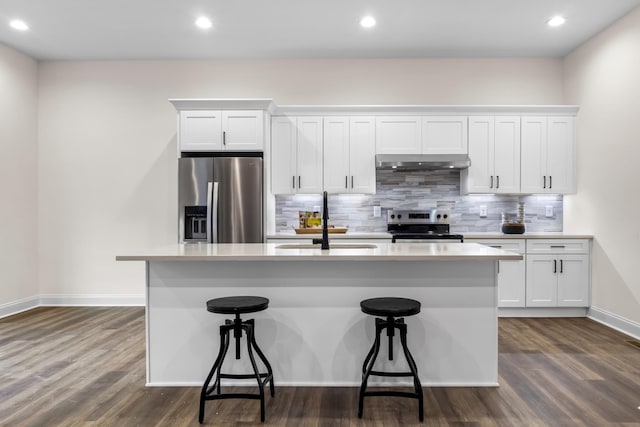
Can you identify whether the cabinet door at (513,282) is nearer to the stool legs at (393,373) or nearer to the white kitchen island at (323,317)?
the white kitchen island at (323,317)

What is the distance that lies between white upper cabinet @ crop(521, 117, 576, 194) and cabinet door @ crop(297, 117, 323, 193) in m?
2.30

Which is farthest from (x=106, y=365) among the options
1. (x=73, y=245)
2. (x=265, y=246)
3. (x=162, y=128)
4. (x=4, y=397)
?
(x=162, y=128)

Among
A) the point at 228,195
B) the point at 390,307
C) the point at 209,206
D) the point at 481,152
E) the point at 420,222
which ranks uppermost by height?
the point at 481,152

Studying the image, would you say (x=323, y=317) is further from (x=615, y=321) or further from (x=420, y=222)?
(x=615, y=321)

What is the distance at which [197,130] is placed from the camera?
14.9 feet

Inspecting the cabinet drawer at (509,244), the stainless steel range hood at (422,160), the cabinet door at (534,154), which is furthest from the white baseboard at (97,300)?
the cabinet door at (534,154)

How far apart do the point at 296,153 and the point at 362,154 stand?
2.46 feet

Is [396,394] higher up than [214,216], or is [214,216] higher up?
[214,216]

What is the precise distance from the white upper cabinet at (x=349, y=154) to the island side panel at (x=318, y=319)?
2192mm

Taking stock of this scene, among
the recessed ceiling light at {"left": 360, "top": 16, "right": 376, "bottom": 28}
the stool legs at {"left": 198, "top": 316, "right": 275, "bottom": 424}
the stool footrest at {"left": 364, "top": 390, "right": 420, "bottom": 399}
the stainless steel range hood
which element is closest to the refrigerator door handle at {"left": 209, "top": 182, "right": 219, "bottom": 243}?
the stainless steel range hood

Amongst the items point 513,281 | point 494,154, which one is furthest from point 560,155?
point 513,281

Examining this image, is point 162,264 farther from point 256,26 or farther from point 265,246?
point 256,26

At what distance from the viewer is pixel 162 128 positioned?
507 cm

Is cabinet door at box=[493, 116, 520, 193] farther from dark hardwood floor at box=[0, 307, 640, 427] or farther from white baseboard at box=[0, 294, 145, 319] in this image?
white baseboard at box=[0, 294, 145, 319]
